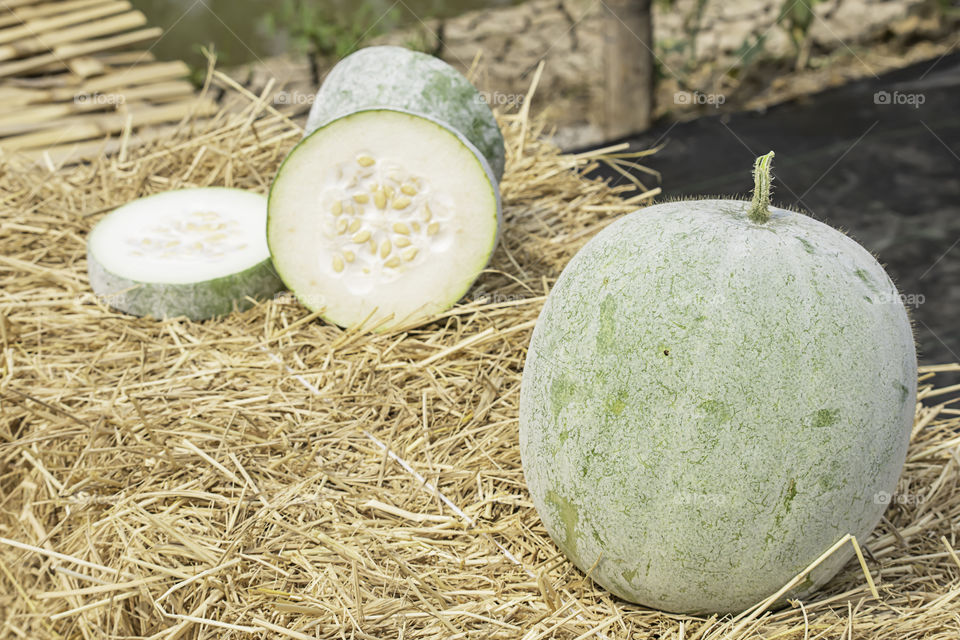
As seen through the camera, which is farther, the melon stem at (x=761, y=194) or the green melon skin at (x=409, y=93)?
the green melon skin at (x=409, y=93)

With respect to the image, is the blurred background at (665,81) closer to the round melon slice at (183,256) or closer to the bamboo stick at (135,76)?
the bamboo stick at (135,76)

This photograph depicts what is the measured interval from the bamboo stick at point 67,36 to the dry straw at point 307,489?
177 centimetres

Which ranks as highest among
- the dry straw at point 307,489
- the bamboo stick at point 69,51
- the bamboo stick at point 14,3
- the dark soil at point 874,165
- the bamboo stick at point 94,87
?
the bamboo stick at point 14,3

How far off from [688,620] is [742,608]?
11cm

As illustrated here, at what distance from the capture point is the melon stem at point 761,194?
1.58 metres

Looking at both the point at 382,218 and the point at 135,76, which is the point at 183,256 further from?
the point at 135,76

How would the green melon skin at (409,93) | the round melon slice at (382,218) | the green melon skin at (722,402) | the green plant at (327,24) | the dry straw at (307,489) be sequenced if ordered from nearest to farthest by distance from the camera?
the green melon skin at (722,402) < the dry straw at (307,489) < the round melon slice at (382,218) < the green melon skin at (409,93) < the green plant at (327,24)

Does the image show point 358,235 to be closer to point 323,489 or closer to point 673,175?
point 323,489

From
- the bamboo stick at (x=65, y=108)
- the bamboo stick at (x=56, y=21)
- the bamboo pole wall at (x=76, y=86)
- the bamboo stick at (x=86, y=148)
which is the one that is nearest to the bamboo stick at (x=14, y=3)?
the bamboo pole wall at (x=76, y=86)

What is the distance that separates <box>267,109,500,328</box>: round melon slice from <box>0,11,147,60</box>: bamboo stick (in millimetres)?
2605

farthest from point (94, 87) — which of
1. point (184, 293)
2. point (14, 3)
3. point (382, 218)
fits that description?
point (382, 218)

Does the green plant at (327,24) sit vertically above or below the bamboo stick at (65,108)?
below

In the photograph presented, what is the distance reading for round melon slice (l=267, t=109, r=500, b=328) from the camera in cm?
246

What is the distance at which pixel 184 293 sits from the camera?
260 centimetres
